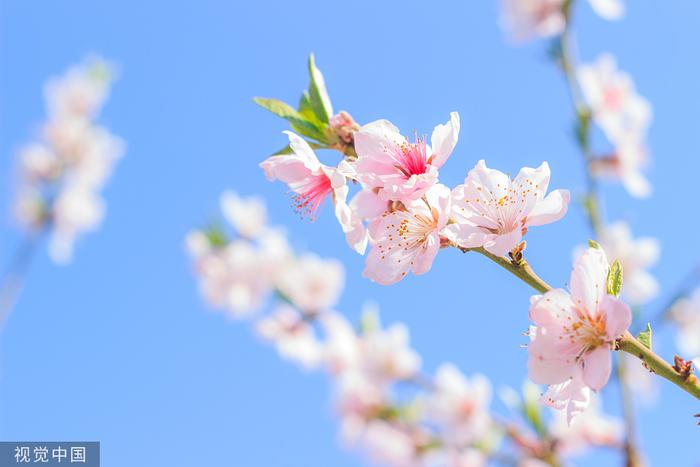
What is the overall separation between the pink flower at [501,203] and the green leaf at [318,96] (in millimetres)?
333

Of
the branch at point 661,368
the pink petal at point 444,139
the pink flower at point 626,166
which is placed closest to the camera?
the branch at point 661,368

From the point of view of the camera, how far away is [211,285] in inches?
238

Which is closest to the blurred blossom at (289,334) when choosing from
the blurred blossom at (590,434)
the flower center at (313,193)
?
the blurred blossom at (590,434)

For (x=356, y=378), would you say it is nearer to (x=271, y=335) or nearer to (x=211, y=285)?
(x=271, y=335)

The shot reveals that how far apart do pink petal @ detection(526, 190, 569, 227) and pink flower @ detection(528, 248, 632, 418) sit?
9 centimetres

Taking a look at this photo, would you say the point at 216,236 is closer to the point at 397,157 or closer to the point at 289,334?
the point at 289,334

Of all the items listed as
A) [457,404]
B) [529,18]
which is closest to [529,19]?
[529,18]

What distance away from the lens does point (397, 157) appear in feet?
3.62

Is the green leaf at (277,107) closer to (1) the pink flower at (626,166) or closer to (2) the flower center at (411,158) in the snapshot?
(2) the flower center at (411,158)

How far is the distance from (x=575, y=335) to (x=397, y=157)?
41cm

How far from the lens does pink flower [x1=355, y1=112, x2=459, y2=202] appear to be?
40.4 inches

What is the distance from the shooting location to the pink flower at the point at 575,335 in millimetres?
953

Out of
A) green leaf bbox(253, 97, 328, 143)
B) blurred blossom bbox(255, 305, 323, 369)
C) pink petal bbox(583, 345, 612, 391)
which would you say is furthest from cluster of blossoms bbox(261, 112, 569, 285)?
blurred blossom bbox(255, 305, 323, 369)

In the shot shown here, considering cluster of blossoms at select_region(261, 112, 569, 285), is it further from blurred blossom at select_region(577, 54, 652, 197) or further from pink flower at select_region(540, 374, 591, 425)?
blurred blossom at select_region(577, 54, 652, 197)
